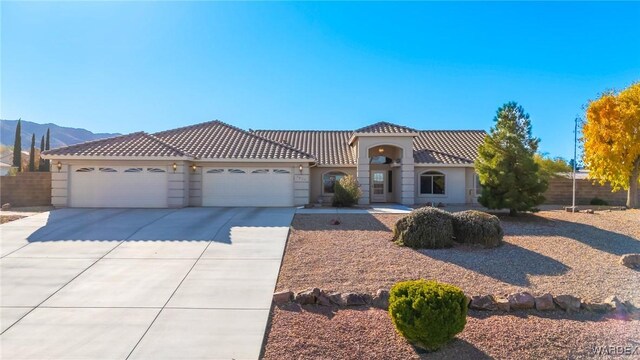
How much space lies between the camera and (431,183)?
24.3 meters

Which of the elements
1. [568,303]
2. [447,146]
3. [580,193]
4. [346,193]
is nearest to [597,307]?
[568,303]

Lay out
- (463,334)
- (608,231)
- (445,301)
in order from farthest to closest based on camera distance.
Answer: (608,231) < (463,334) < (445,301)

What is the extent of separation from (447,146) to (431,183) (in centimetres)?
436

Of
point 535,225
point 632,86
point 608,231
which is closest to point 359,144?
point 535,225

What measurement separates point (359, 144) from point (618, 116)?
13.3 meters

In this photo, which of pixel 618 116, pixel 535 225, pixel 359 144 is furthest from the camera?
pixel 359 144

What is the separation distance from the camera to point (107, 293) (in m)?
7.76

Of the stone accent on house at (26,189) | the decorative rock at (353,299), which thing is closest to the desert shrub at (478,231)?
the decorative rock at (353,299)

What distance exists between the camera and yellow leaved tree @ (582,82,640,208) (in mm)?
18859

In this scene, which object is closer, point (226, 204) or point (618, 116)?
point (618, 116)

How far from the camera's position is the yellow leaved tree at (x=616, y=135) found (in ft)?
61.9

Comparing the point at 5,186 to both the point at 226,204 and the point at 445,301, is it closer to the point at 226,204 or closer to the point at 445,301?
the point at 226,204

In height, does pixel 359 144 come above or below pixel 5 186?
above

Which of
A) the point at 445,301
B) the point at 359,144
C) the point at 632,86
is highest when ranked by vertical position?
the point at 632,86
